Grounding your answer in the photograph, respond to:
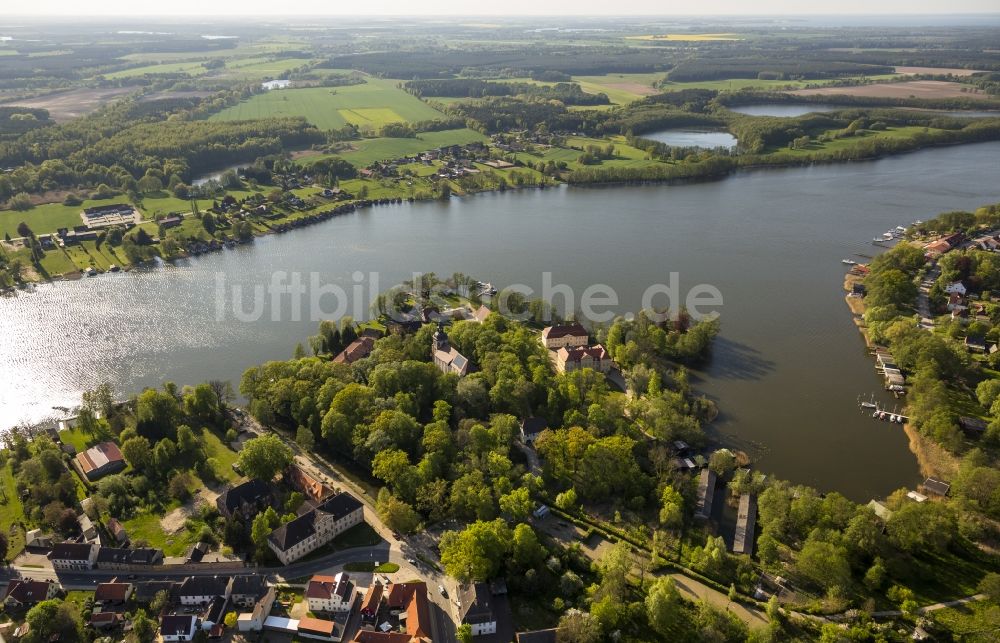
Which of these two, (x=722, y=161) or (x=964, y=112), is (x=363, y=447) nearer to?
(x=722, y=161)

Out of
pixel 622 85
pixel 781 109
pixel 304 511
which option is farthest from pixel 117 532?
pixel 622 85

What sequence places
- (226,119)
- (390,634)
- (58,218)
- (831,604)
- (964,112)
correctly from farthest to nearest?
(964,112)
(226,119)
(58,218)
(831,604)
(390,634)

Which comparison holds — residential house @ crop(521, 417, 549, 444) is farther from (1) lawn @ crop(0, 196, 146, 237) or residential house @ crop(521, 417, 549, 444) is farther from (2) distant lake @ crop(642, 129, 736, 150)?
(2) distant lake @ crop(642, 129, 736, 150)

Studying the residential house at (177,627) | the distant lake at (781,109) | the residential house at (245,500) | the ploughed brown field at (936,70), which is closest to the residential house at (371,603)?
the residential house at (177,627)

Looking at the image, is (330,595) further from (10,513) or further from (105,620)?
(10,513)

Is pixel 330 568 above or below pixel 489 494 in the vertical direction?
below

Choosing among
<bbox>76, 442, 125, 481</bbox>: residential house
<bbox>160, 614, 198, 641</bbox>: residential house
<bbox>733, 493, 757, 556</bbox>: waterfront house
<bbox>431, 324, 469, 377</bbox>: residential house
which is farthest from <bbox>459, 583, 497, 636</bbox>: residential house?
<bbox>76, 442, 125, 481</bbox>: residential house

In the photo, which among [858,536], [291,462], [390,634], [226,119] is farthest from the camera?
[226,119]

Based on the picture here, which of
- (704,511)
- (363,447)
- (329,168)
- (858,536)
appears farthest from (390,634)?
(329,168)

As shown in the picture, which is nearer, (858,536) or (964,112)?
(858,536)

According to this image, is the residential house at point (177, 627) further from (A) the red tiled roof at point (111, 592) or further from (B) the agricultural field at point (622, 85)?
(B) the agricultural field at point (622, 85)
